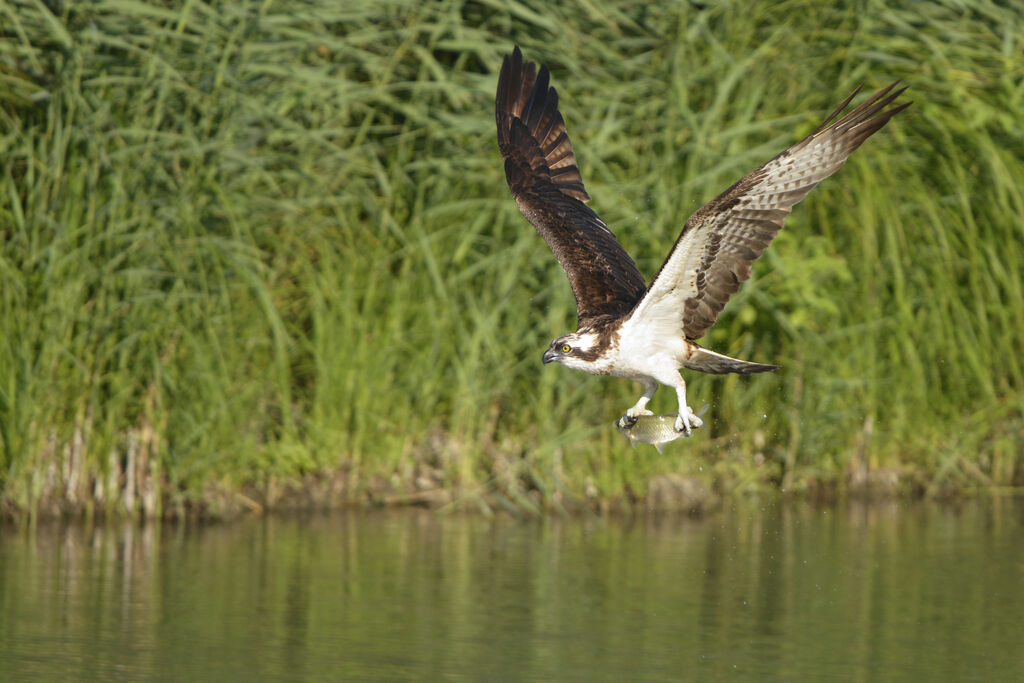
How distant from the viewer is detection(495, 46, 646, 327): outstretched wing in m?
7.67

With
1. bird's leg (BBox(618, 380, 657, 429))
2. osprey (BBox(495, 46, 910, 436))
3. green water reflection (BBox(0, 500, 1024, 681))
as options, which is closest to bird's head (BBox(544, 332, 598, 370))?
osprey (BBox(495, 46, 910, 436))

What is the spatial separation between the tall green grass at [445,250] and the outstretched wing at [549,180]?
3.94 ft

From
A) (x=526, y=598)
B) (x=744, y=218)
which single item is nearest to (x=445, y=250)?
(x=526, y=598)

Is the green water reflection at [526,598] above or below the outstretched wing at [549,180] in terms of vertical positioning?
below

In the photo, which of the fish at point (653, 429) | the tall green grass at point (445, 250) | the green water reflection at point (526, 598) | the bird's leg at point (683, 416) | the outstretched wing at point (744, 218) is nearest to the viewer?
the outstretched wing at point (744, 218)

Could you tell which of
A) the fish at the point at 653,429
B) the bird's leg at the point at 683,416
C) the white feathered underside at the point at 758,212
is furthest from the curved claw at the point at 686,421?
the white feathered underside at the point at 758,212

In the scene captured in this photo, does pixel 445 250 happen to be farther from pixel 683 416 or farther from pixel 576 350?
pixel 683 416

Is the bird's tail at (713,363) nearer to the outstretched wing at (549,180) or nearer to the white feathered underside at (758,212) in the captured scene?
the white feathered underside at (758,212)

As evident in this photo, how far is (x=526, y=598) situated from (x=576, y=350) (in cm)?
179

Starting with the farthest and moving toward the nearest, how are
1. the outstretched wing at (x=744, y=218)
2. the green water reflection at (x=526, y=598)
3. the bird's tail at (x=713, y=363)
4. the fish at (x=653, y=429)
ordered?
the fish at (x=653, y=429), the green water reflection at (x=526, y=598), the bird's tail at (x=713, y=363), the outstretched wing at (x=744, y=218)

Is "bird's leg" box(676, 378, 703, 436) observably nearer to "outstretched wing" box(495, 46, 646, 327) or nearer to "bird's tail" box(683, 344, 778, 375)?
"bird's tail" box(683, 344, 778, 375)

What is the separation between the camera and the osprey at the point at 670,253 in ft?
20.1

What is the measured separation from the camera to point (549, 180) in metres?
8.37

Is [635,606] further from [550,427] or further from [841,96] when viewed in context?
[841,96]
